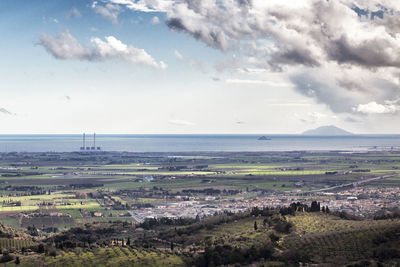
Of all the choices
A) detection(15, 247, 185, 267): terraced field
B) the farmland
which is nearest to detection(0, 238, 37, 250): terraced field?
the farmland

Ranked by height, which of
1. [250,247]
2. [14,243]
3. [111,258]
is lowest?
[14,243]

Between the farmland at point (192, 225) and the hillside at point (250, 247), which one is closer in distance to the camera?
the hillside at point (250, 247)

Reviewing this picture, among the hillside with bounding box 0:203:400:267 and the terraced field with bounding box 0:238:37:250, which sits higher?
the hillside with bounding box 0:203:400:267

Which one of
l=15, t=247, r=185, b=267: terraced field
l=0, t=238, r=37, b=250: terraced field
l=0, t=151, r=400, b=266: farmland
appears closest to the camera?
→ l=15, t=247, r=185, b=267: terraced field

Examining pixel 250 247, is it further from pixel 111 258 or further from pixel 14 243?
pixel 14 243

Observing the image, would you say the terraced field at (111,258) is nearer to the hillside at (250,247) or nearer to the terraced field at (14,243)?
the hillside at (250,247)

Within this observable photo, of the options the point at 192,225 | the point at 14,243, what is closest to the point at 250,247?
the point at 192,225

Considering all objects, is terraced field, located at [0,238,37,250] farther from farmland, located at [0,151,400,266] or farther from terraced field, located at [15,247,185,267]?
terraced field, located at [15,247,185,267]

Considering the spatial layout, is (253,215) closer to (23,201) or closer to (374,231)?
(374,231)

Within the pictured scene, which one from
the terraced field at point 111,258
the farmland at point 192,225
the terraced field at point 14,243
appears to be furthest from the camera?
the terraced field at point 14,243

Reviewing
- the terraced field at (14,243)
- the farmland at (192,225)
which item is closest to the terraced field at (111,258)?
the farmland at (192,225)

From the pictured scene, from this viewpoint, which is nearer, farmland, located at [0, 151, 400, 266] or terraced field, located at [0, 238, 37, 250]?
farmland, located at [0, 151, 400, 266]

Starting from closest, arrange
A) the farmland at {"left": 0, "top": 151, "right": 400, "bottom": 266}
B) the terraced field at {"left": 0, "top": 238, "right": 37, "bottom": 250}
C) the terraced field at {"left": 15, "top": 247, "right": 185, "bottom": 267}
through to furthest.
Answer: the terraced field at {"left": 15, "top": 247, "right": 185, "bottom": 267} < the farmland at {"left": 0, "top": 151, "right": 400, "bottom": 266} < the terraced field at {"left": 0, "top": 238, "right": 37, "bottom": 250}
